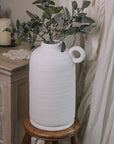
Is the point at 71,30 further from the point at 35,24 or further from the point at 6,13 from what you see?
the point at 6,13

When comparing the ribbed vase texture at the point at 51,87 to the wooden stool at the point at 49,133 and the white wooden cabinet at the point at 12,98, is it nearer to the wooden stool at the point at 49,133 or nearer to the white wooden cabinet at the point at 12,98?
the wooden stool at the point at 49,133

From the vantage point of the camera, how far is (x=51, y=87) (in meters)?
1.21

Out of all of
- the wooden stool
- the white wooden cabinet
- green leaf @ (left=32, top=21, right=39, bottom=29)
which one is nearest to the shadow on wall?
the white wooden cabinet

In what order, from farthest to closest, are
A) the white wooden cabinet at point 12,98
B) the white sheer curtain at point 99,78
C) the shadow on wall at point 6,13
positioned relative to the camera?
the shadow on wall at point 6,13 → the white wooden cabinet at point 12,98 → the white sheer curtain at point 99,78

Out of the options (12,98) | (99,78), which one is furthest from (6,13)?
(99,78)

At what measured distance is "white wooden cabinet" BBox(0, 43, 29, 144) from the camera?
1.41 meters

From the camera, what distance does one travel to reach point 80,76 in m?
1.54

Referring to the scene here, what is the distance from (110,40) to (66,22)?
209 mm

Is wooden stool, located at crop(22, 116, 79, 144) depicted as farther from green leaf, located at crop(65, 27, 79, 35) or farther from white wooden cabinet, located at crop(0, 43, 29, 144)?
green leaf, located at crop(65, 27, 79, 35)

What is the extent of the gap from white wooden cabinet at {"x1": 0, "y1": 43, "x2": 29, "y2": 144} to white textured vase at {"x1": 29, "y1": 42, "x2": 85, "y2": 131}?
0.18 meters

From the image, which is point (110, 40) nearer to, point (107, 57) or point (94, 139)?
point (107, 57)

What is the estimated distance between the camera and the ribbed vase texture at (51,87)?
1199mm

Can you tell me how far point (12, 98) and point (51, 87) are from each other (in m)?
0.31

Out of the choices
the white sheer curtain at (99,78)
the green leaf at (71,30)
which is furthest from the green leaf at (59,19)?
the white sheer curtain at (99,78)
